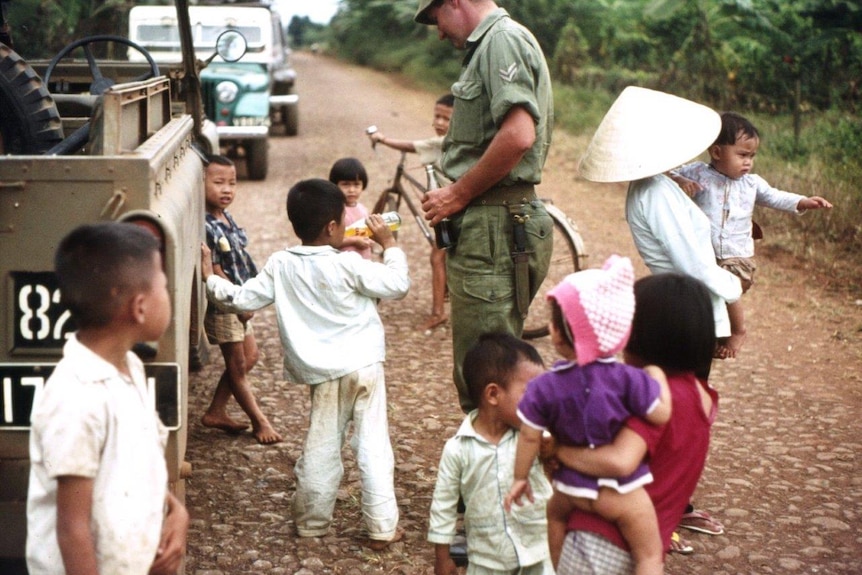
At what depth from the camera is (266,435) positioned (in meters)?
4.98

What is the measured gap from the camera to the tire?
13094 mm

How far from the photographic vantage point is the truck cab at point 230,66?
1151 cm

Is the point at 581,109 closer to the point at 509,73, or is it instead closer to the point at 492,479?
the point at 509,73

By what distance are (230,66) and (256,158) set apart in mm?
1155

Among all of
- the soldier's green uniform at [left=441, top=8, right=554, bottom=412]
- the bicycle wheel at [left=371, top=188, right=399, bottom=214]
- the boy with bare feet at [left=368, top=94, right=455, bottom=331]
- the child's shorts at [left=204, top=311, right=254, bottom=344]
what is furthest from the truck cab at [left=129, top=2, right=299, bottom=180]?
the soldier's green uniform at [left=441, top=8, right=554, bottom=412]

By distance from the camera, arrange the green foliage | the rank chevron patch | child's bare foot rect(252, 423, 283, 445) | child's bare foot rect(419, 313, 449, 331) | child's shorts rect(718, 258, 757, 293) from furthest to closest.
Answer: the green foliage
child's bare foot rect(419, 313, 449, 331)
child's bare foot rect(252, 423, 283, 445)
child's shorts rect(718, 258, 757, 293)
the rank chevron patch

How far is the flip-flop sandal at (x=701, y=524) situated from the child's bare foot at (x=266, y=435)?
1.91m

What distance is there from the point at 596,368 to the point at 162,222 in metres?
1.10

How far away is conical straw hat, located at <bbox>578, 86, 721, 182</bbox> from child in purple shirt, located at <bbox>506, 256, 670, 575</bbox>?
112 centimetres

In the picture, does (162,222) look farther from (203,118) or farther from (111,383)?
(203,118)

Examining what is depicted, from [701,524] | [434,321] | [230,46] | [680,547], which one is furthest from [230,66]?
[680,547]

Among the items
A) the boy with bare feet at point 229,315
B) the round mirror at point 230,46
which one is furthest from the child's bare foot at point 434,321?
the round mirror at point 230,46

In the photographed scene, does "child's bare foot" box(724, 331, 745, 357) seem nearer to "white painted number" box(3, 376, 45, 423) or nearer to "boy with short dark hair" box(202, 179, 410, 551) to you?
"boy with short dark hair" box(202, 179, 410, 551)

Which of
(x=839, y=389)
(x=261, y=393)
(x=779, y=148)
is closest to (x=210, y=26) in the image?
(x=779, y=148)
